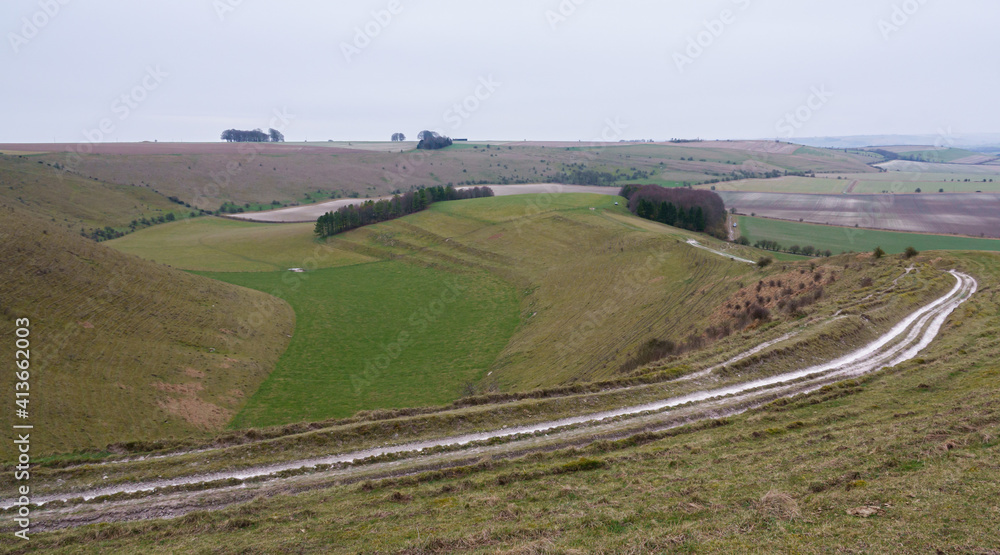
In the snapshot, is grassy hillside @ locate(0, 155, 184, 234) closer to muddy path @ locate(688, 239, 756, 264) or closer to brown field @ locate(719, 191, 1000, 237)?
muddy path @ locate(688, 239, 756, 264)

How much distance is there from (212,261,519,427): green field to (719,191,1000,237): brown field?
7022 centimetres

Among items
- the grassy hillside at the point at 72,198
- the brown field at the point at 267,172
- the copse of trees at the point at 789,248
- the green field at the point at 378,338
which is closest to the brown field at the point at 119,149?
the brown field at the point at 267,172

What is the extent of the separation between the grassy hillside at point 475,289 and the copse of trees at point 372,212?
12.8 feet

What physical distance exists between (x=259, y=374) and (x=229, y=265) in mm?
49187

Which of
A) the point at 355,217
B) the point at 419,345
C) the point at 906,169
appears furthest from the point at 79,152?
the point at 906,169

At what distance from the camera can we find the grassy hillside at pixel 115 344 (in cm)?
3034

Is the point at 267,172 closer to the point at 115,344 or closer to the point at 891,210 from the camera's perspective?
the point at 115,344

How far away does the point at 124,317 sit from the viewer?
42062mm

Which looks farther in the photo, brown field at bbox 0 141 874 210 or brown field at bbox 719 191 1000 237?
brown field at bbox 0 141 874 210

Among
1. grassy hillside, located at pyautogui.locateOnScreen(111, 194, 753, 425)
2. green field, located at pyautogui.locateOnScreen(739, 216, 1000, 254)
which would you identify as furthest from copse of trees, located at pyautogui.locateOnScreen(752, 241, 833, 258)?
grassy hillside, located at pyautogui.locateOnScreen(111, 194, 753, 425)

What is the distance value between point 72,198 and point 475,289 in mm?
114123

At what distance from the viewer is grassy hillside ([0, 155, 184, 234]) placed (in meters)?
111

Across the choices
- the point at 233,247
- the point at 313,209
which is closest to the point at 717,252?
the point at 233,247

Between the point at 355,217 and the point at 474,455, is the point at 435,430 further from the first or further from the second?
the point at 355,217
